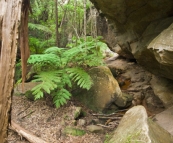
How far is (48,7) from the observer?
351 inches

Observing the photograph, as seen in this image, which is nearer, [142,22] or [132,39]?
[142,22]

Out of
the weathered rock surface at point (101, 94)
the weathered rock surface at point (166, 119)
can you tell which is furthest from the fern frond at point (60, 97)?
the weathered rock surface at point (166, 119)

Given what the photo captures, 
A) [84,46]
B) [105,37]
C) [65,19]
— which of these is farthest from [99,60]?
[105,37]

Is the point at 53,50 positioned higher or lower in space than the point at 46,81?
higher

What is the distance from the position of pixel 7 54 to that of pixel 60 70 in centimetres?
264

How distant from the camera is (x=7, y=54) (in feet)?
7.38

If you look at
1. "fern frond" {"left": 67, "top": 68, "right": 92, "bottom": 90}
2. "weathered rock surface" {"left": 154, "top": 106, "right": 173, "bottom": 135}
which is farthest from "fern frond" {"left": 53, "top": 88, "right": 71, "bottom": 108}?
"weathered rock surface" {"left": 154, "top": 106, "right": 173, "bottom": 135}

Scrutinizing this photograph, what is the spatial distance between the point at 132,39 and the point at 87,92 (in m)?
2.72

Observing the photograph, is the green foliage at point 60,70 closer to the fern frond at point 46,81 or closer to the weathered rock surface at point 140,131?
the fern frond at point 46,81

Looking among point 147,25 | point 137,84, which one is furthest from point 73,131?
point 137,84

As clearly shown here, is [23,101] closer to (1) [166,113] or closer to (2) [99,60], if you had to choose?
(2) [99,60]

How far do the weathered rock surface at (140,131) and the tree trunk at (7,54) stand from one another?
1911 millimetres

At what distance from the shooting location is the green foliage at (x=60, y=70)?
4379mm

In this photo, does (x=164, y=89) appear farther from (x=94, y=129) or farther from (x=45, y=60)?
(x=45, y=60)
